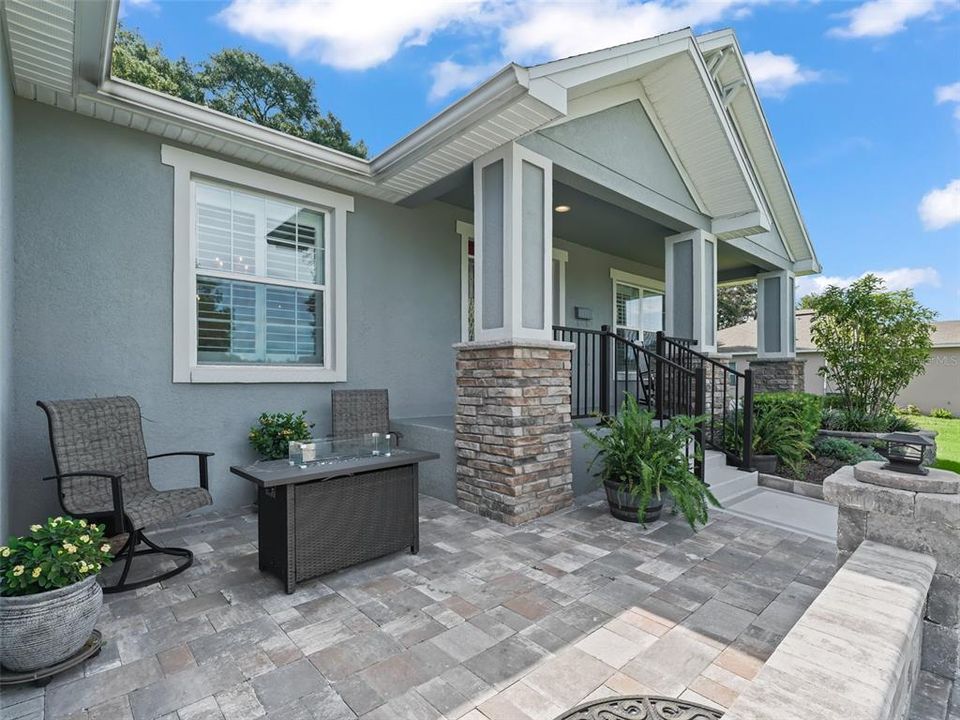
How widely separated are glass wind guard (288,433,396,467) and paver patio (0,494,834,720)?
27.2 inches

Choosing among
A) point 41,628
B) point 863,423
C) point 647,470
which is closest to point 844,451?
point 863,423

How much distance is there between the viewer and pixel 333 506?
2.72 m

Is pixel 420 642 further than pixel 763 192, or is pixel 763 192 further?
pixel 763 192

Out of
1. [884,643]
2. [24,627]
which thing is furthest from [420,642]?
[884,643]

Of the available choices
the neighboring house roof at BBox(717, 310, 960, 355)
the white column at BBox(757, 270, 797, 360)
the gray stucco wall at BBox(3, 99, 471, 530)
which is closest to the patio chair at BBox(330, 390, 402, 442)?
the gray stucco wall at BBox(3, 99, 471, 530)

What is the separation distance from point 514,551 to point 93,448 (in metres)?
2.86

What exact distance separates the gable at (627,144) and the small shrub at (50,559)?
418cm

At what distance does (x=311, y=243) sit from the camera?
4.78 metres

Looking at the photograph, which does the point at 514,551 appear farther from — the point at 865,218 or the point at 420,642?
the point at 865,218

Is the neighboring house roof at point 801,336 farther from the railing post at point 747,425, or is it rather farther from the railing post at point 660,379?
the railing post at point 660,379

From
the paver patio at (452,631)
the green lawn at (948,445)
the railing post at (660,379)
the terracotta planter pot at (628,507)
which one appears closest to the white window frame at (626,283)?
the railing post at (660,379)

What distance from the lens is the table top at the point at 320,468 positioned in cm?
248

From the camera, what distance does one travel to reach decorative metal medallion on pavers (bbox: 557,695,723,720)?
1604 mm

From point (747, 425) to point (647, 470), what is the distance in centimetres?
223
